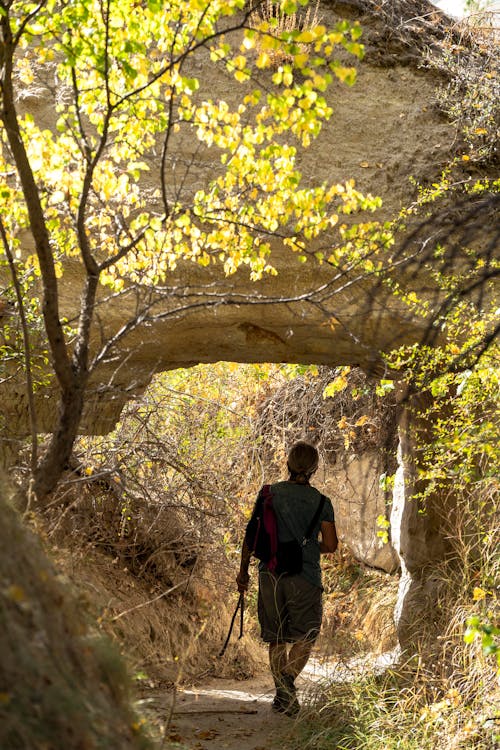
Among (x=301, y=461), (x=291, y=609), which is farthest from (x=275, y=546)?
(x=301, y=461)

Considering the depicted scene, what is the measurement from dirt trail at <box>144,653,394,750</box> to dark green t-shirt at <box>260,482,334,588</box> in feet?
2.11

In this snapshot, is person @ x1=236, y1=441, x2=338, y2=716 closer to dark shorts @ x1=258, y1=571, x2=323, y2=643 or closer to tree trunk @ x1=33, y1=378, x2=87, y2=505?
dark shorts @ x1=258, y1=571, x2=323, y2=643

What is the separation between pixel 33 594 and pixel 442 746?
325 centimetres

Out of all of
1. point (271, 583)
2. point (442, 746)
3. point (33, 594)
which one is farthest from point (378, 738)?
point (33, 594)

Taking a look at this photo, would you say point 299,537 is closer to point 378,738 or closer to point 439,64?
point 378,738

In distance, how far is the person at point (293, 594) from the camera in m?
5.21

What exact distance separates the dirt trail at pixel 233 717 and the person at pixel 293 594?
0.56 ft

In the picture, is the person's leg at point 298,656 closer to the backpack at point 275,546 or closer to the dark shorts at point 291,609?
the dark shorts at point 291,609

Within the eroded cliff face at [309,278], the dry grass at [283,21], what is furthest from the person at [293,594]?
the dry grass at [283,21]

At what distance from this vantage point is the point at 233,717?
5.69 meters

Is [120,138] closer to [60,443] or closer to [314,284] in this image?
[60,443]

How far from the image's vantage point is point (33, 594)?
1.94 meters

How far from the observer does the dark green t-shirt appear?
5285mm

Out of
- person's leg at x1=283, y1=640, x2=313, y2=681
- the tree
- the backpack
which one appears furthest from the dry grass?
person's leg at x1=283, y1=640, x2=313, y2=681
